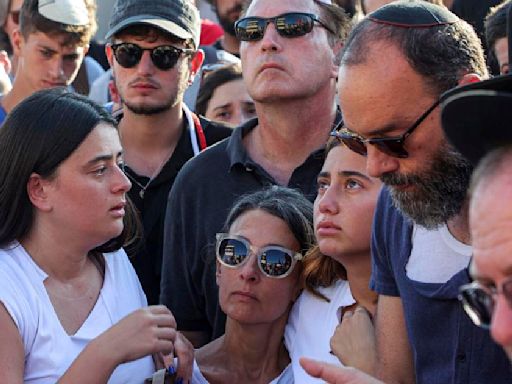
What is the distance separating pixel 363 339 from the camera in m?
3.44

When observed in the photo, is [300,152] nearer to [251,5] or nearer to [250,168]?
[250,168]

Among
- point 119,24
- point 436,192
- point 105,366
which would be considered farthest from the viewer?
point 119,24

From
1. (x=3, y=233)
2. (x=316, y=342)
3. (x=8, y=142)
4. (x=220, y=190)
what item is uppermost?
(x=8, y=142)

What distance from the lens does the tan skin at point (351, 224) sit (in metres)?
3.59

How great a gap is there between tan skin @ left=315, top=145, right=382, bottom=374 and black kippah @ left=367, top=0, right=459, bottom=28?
0.61 m

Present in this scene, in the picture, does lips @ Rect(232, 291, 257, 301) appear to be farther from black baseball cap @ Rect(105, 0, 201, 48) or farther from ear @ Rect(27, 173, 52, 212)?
black baseball cap @ Rect(105, 0, 201, 48)

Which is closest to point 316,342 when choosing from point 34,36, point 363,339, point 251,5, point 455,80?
point 363,339

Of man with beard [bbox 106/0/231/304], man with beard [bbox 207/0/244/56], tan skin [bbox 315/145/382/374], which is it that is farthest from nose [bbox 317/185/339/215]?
man with beard [bbox 207/0/244/56]

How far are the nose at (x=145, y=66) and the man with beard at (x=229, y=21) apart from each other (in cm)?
202

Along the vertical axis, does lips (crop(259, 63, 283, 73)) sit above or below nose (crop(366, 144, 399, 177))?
below

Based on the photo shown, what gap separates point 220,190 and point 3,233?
981 millimetres

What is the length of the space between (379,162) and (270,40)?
4.67ft

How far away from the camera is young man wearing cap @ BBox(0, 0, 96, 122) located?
558 centimetres

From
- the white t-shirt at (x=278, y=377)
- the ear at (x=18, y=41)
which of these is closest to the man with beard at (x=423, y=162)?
the white t-shirt at (x=278, y=377)
